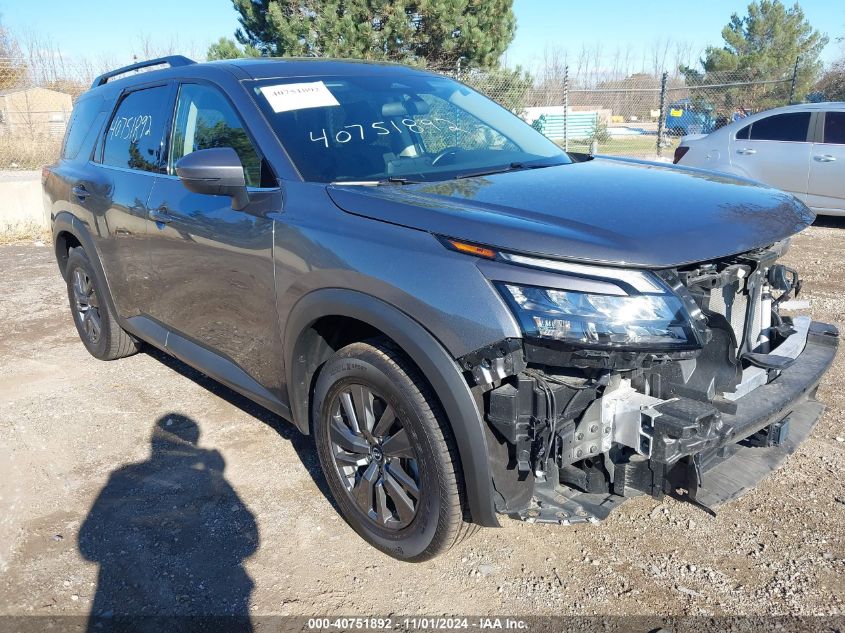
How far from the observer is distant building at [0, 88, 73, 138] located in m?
19.2

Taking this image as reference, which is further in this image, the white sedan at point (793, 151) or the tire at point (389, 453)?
the white sedan at point (793, 151)

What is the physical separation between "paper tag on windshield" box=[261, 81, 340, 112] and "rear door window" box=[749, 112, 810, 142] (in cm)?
792

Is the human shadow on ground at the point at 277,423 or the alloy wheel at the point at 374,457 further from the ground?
the alloy wheel at the point at 374,457

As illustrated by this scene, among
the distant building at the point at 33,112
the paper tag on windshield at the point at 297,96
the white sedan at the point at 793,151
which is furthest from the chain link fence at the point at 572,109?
the paper tag on windshield at the point at 297,96

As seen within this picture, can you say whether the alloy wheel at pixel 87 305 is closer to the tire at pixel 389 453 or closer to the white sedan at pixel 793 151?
the tire at pixel 389 453

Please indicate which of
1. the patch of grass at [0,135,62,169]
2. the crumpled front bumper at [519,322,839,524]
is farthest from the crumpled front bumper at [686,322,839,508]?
the patch of grass at [0,135,62,169]

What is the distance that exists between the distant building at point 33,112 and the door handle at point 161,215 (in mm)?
17333

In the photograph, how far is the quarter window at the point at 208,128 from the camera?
3.13 meters

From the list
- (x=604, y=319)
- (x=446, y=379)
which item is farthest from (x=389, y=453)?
(x=604, y=319)

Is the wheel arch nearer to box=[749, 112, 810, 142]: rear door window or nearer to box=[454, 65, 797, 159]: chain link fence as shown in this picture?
box=[749, 112, 810, 142]: rear door window

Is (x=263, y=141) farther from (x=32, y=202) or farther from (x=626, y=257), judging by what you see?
(x=32, y=202)

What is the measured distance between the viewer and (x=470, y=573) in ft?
9.06

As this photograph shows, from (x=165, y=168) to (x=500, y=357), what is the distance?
2446mm

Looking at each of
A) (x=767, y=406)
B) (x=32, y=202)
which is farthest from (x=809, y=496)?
(x=32, y=202)
